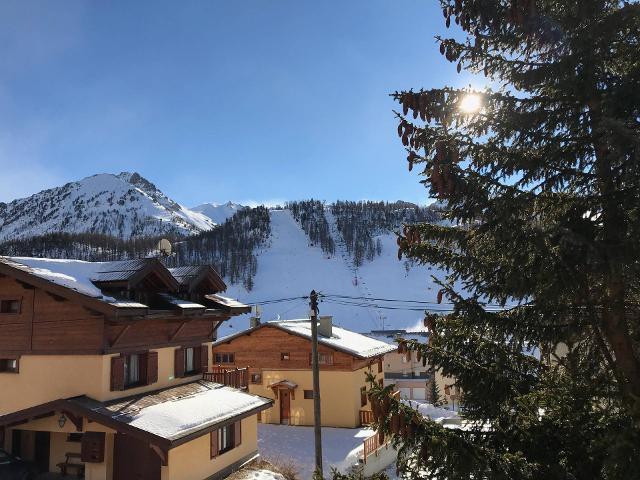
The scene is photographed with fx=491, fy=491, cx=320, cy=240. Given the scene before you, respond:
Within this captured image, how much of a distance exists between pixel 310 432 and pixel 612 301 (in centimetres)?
2439

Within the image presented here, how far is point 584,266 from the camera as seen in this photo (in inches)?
224

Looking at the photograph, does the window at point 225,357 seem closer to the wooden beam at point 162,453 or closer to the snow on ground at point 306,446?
the snow on ground at point 306,446

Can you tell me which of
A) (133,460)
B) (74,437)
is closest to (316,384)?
(133,460)

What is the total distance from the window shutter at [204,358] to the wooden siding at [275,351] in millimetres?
9811

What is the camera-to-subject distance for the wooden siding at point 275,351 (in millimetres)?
29656

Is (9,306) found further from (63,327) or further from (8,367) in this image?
(63,327)

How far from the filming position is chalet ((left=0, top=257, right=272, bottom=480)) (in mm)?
14633

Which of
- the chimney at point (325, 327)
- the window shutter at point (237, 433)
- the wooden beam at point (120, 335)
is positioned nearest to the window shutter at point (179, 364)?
the window shutter at point (237, 433)

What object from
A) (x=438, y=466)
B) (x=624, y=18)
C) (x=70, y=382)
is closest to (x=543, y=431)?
(x=438, y=466)

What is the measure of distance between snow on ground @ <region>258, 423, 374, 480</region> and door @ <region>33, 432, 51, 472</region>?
838 cm

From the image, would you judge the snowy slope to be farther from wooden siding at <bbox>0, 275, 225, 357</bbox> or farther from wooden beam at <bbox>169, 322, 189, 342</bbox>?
wooden siding at <bbox>0, 275, 225, 357</bbox>

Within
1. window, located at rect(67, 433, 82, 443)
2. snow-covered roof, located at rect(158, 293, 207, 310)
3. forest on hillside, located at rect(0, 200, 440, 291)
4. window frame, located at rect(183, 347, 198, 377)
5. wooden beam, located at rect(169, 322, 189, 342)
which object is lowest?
window, located at rect(67, 433, 82, 443)

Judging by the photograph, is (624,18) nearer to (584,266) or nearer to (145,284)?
(584,266)

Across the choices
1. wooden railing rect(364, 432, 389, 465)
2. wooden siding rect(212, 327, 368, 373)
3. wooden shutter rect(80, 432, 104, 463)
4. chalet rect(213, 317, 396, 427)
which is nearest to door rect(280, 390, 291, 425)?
chalet rect(213, 317, 396, 427)
